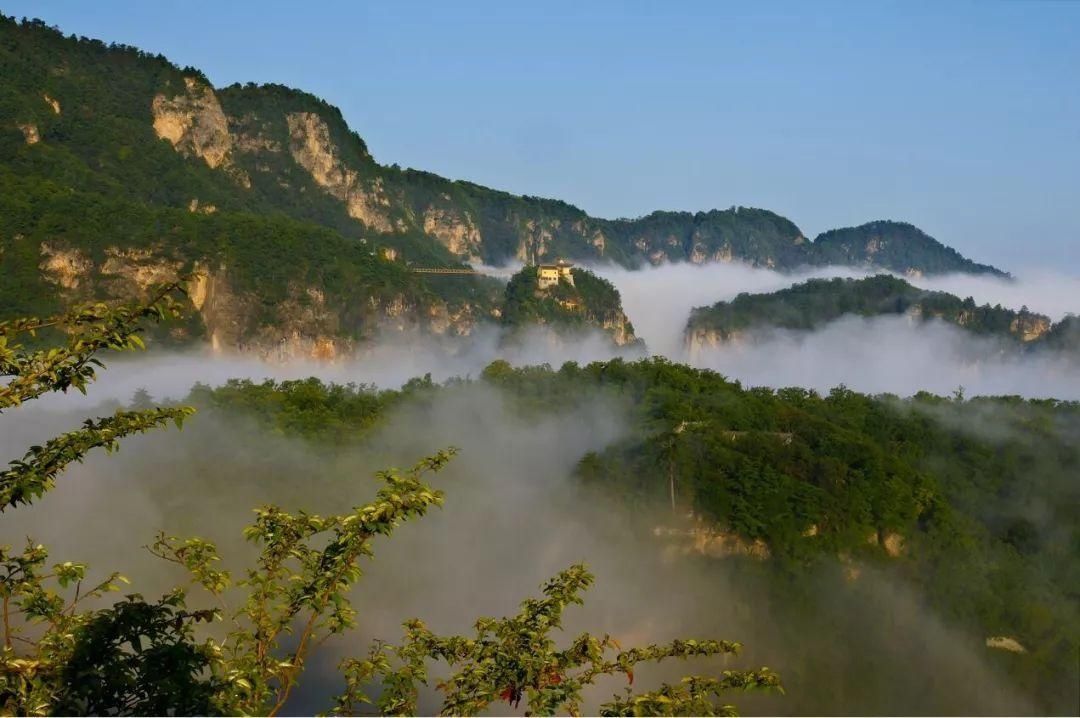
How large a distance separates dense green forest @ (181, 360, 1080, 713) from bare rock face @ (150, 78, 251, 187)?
9298 cm

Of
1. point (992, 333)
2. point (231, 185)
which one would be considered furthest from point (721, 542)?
point (992, 333)

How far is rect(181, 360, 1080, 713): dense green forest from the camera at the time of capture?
6450 cm

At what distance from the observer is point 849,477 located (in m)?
70.8

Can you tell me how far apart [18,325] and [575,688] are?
6107 millimetres

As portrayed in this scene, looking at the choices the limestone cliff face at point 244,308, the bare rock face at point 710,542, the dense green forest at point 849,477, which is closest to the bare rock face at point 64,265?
the limestone cliff face at point 244,308

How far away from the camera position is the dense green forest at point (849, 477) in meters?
64.5

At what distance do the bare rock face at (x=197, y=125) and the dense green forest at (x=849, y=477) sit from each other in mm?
92978

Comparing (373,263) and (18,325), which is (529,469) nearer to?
(18,325)

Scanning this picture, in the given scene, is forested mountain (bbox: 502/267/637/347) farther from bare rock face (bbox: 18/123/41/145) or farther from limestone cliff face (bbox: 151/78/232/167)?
bare rock face (bbox: 18/123/41/145)

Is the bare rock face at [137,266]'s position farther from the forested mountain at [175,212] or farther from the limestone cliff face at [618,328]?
the limestone cliff face at [618,328]

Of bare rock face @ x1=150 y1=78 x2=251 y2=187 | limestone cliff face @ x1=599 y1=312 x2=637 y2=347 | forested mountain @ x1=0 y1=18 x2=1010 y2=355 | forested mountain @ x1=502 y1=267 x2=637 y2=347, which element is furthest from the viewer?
limestone cliff face @ x1=599 y1=312 x2=637 y2=347

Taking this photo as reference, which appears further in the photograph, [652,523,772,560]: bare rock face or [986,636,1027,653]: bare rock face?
[652,523,772,560]: bare rock face

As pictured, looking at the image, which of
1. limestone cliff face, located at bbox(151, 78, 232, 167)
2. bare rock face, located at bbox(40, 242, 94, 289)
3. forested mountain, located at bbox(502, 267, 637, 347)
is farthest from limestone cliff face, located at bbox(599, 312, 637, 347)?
bare rock face, located at bbox(40, 242, 94, 289)

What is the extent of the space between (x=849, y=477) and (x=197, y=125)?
130m
